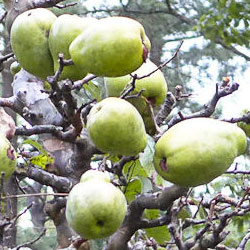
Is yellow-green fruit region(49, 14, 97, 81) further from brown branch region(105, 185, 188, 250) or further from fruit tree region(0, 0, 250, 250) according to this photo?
brown branch region(105, 185, 188, 250)

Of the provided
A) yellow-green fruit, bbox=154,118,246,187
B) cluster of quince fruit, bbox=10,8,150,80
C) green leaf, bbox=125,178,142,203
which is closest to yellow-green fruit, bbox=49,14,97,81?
cluster of quince fruit, bbox=10,8,150,80

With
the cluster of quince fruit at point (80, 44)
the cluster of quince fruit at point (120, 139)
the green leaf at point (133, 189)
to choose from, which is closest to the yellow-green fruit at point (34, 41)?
the cluster of quince fruit at point (80, 44)

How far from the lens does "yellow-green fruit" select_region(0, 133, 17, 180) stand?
1150 mm

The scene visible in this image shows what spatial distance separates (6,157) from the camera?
1161 millimetres

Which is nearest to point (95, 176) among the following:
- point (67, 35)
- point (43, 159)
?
point (67, 35)

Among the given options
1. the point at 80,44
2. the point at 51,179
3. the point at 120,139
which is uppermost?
the point at 80,44

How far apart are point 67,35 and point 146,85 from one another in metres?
0.24

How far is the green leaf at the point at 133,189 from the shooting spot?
1.59 meters

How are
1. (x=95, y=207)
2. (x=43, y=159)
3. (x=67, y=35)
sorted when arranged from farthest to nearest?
(x=43, y=159) < (x=67, y=35) < (x=95, y=207)

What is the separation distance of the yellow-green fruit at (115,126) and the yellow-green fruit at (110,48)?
0.06 meters

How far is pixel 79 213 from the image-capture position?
977mm

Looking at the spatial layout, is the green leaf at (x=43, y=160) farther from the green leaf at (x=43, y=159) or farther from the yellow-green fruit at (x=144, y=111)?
the yellow-green fruit at (x=144, y=111)

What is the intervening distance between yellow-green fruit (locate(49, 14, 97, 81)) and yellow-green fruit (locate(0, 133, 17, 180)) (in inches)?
6.9

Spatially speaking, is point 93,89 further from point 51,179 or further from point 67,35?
point 67,35
